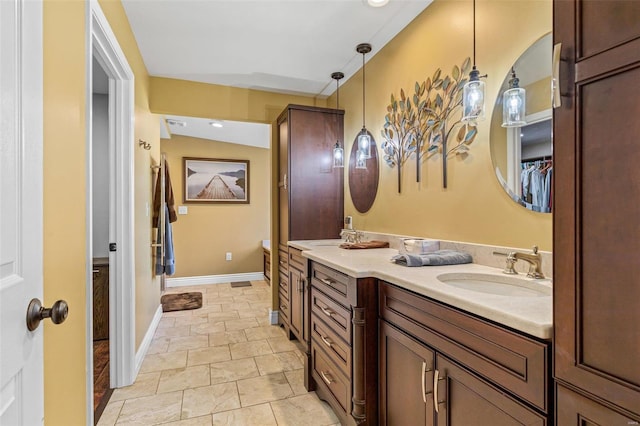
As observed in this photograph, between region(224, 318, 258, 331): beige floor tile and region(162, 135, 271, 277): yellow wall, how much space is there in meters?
1.95

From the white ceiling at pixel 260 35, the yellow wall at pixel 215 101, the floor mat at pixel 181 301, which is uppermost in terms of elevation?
the white ceiling at pixel 260 35

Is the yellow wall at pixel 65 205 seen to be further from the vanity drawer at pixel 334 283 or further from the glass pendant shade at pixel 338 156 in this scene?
the glass pendant shade at pixel 338 156

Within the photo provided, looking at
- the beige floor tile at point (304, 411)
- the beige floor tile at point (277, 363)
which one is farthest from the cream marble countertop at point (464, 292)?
the beige floor tile at point (277, 363)

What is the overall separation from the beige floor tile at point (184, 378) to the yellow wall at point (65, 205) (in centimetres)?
93

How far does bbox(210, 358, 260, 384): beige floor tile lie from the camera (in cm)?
225

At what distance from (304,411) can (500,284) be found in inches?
51.8

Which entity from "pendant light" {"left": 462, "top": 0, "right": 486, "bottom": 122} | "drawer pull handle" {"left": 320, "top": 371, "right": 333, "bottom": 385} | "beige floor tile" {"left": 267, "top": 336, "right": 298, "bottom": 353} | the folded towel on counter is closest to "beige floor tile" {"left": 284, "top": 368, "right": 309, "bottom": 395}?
"drawer pull handle" {"left": 320, "top": 371, "right": 333, "bottom": 385}

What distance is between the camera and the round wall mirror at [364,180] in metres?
2.65

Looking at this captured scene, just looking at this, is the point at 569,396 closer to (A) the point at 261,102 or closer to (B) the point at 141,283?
(B) the point at 141,283

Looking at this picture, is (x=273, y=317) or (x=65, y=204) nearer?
(x=65, y=204)

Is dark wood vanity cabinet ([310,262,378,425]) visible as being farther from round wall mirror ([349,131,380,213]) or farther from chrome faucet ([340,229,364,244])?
round wall mirror ([349,131,380,213])

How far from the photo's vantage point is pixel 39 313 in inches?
30.2

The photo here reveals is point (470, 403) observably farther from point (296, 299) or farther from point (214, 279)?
point (214, 279)

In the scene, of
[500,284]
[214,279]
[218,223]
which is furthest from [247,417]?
[218,223]
